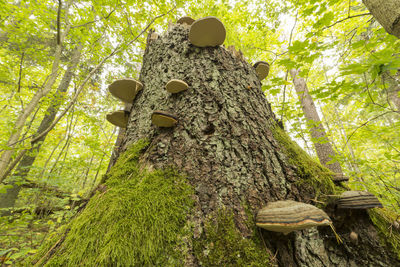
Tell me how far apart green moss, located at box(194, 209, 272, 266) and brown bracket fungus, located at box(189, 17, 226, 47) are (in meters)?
2.25

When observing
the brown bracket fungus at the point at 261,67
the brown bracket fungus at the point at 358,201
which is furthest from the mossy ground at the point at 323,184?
the brown bracket fungus at the point at 261,67

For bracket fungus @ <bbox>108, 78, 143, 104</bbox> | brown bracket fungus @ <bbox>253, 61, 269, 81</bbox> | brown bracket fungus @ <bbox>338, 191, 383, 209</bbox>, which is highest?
brown bracket fungus @ <bbox>253, 61, 269, 81</bbox>

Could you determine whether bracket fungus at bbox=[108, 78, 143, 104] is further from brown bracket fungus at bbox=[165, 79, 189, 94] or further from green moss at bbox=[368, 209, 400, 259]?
green moss at bbox=[368, 209, 400, 259]

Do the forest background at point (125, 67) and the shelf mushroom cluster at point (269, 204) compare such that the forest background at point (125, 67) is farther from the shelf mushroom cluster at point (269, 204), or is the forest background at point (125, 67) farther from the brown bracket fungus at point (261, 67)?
the shelf mushroom cluster at point (269, 204)

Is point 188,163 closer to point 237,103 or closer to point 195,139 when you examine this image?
point 195,139

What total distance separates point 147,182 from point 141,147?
1.54ft

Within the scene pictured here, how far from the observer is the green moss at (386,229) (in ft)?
4.44

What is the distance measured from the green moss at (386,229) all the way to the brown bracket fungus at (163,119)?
2009 mm

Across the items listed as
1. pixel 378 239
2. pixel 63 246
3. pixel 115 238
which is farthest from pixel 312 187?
pixel 63 246

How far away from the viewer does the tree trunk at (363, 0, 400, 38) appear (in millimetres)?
1529

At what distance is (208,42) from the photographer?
7.77ft

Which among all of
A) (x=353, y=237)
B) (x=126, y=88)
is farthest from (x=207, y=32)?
(x=353, y=237)

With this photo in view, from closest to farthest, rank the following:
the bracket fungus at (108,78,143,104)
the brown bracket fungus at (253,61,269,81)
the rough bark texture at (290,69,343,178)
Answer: the bracket fungus at (108,78,143,104) → the brown bracket fungus at (253,61,269,81) → the rough bark texture at (290,69,343,178)

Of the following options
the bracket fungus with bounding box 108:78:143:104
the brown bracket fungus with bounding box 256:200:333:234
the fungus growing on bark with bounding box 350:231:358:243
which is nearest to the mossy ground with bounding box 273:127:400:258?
the fungus growing on bark with bounding box 350:231:358:243
